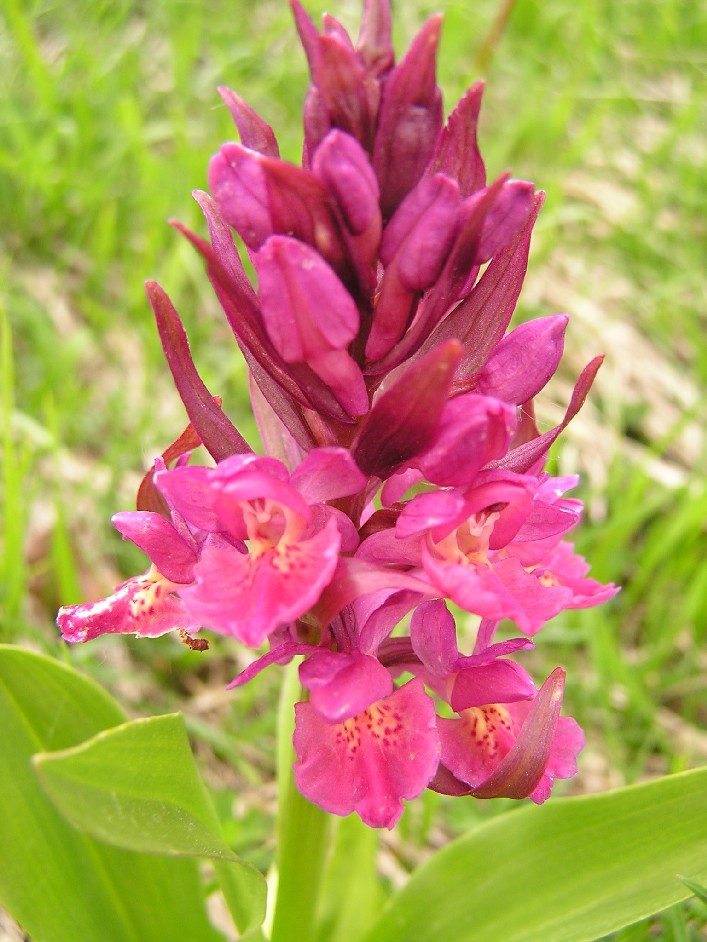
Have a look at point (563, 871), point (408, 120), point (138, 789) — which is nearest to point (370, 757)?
point (138, 789)

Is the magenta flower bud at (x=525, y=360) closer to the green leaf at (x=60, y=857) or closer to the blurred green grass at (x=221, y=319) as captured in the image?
the green leaf at (x=60, y=857)

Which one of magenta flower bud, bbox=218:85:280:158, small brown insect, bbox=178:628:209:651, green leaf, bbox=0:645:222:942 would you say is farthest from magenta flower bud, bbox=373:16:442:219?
green leaf, bbox=0:645:222:942

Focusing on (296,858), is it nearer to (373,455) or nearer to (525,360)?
(373,455)

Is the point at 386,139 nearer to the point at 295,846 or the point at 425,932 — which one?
the point at 295,846

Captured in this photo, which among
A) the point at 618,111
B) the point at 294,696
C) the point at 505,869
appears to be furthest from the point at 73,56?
the point at 505,869

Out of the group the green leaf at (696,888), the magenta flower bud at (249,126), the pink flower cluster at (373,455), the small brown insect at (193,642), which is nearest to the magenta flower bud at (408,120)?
the pink flower cluster at (373,455)
